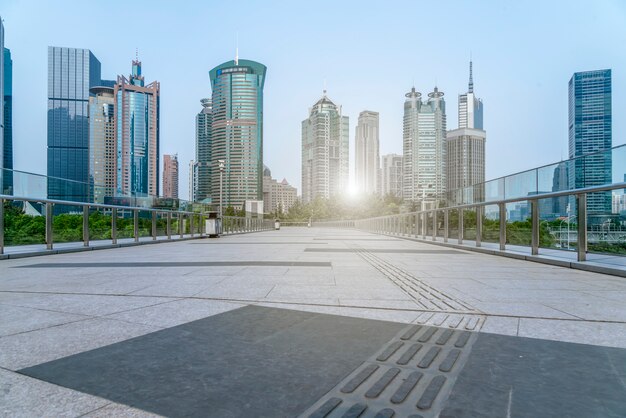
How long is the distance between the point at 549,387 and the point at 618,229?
6.28 m

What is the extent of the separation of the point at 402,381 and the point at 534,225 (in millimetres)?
7886

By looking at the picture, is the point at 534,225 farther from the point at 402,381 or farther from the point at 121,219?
the point at 121,219

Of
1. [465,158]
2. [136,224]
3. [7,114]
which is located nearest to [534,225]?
[136,224]

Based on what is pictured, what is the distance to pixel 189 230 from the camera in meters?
19.8

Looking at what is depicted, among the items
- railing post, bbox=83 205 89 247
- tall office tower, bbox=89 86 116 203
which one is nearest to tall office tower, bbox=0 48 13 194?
tall office tower, bbox=89 86 116 203

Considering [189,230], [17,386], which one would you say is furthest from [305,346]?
[189,230]

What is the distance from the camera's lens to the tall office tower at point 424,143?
14800 centimetres

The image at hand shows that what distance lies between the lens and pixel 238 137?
96.4 m

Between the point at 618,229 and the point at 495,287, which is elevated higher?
the point at 618,229

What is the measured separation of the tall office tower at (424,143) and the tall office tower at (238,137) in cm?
5885

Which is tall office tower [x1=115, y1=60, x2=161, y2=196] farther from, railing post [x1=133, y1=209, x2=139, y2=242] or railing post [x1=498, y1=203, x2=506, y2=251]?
railing post [x1=498, y1=203, x2=506, y2=251]

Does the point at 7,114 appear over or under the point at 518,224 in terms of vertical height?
over

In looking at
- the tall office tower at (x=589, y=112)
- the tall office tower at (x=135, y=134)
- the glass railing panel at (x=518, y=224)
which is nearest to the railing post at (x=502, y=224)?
the glass railing panel at (x=518, y=224)

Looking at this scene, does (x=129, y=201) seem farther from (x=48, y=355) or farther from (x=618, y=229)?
(x=618, y=229)
